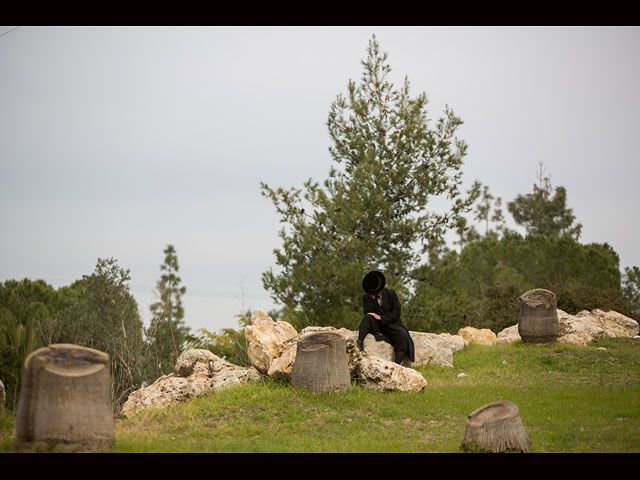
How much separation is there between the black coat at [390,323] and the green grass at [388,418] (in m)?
0.84

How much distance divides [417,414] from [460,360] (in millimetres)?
6317

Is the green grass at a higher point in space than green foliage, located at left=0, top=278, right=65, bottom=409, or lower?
lower

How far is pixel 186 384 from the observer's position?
40.9 feet

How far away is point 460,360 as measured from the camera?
16.6 meters

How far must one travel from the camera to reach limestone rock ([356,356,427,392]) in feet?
39.6

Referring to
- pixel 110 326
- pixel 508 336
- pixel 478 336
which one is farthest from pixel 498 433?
pixel 110 326

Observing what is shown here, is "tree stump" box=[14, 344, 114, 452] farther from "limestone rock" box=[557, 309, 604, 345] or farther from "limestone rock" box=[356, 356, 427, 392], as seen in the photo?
"limestone rock" box=[557, 309, 604, 345]

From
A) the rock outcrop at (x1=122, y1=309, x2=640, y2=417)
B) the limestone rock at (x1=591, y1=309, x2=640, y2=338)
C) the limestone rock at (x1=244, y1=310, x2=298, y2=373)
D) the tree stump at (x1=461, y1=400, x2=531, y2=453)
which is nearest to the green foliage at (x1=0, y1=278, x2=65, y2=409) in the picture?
the rock outcrop at (x1=122, y1=309, x2=640, y2=417)

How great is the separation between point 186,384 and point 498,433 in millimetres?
6633

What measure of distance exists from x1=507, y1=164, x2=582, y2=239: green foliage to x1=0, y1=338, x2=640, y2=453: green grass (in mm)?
33495
